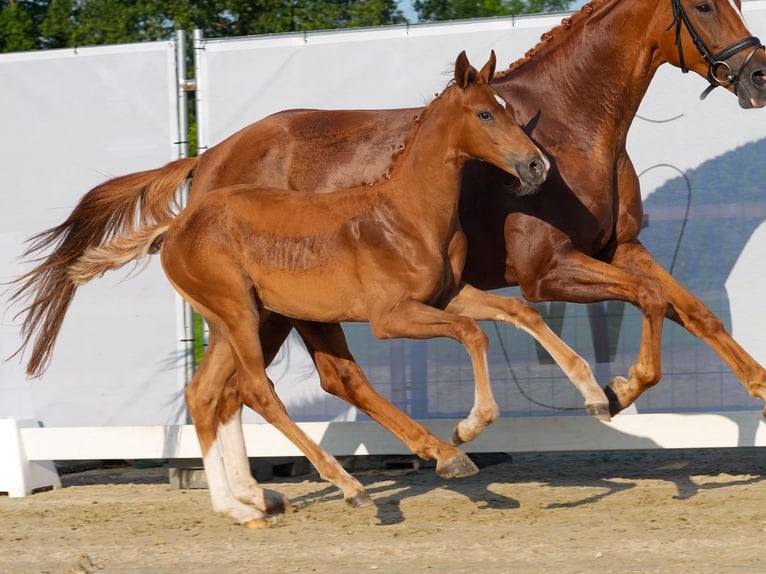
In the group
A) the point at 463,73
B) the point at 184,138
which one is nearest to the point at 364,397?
the point at 463,73

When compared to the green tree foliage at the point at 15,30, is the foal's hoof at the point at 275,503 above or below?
below

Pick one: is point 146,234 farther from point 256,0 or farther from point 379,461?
point 256,0

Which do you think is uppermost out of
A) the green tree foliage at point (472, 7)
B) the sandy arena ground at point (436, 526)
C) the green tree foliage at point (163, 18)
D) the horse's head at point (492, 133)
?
the green tree foliage at point (472, 7)

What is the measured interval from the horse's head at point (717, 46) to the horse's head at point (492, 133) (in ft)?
3.26

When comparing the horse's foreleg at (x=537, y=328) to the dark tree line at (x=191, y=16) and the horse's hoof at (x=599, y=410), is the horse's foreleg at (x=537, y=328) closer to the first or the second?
the horse's hoof at (x=599, y=410)

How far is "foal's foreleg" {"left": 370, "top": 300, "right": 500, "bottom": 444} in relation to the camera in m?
4.70

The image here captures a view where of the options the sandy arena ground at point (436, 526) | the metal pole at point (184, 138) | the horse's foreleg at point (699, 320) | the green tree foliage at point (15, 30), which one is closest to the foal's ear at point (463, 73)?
the horse's foreleg at point (699, 320)

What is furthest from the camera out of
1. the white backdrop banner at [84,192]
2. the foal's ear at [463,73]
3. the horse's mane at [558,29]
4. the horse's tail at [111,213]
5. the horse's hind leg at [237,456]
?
the white backdrop banner at [84,192]

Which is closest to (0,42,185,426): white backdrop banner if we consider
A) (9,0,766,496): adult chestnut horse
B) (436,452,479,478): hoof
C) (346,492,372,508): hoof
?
(9,0,766,496): adult chestnut horse

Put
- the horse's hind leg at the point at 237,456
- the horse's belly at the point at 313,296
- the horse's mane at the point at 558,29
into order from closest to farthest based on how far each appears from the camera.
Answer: the horse's belly at the point at 313,296, the horse's hind leg at the point at 237,456, the horse's mane at the point at 558,29

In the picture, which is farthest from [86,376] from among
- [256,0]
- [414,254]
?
[256,0]

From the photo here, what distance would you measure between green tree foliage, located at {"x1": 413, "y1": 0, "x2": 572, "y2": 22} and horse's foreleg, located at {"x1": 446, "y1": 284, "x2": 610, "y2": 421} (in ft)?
50.1

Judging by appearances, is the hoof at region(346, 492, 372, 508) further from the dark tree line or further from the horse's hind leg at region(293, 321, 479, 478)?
the dark tree line

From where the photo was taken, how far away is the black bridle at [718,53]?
17.0 ft
